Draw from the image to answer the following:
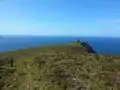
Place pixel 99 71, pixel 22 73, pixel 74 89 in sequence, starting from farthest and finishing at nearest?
pixel 22 73
pixel 99 71
pixel 74 89

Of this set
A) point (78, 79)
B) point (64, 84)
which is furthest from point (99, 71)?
point (64, 84)

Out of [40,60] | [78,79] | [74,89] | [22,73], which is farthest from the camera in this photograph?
[40,60]

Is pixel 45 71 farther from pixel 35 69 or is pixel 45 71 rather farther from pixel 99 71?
pixel 99 71

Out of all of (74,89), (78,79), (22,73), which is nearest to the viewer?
(74,89)

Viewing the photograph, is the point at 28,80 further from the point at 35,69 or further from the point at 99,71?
the point at 99,71

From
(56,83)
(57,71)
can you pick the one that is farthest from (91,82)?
(57,71)

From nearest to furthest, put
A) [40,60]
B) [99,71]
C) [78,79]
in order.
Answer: [78,79]
[99,71]
[40,60]

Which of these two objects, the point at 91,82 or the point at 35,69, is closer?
the point at 91,82

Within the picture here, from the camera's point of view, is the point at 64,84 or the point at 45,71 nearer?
the point at 64,84
